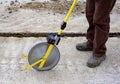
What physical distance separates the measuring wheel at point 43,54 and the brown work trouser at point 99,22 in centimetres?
44

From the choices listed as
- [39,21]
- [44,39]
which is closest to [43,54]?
[44,39]

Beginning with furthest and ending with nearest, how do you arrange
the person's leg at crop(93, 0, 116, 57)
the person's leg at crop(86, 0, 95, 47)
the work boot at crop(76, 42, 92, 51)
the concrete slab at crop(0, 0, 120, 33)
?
1. the concrete slab at crop(0, 0, 120, 33)
2. the work boot at crop(76, 42, 92, 51)
3. the person's leg at crop(86, 0, 95, 47)
4. the person's leg at crop(93, 0, 116, 57)

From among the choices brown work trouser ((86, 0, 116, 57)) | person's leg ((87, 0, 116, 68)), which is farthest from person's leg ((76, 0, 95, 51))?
person's leg ((87, 0, 116, 68))

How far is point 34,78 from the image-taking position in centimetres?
335

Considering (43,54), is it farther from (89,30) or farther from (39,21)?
(39,21)

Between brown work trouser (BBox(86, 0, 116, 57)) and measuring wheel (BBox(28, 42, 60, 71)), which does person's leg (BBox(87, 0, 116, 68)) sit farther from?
measuring wheel (BBox(28, 42, 60, 71))

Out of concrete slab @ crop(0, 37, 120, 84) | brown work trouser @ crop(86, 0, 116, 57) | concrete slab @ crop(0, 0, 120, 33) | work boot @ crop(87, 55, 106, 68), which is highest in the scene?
brown work trouser @ crop(86, 0, 116, 57)

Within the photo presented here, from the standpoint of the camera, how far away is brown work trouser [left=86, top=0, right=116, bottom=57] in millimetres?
3225

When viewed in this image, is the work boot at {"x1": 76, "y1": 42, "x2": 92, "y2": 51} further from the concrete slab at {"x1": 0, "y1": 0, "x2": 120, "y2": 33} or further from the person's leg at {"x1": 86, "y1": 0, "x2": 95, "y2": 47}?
the concrete slab at {"x1": 0, "y1": 0, "x2": 120, "y2": 33}

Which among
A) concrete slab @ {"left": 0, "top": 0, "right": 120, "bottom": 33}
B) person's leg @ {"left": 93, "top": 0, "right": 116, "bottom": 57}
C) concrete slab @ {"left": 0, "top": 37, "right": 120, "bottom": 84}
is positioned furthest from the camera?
concrete slab @ {"left": 0, "top": 0, "right": 120, "bottom": 33}

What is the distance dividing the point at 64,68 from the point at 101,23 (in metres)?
0.63

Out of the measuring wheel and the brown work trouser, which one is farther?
the measuring wheel

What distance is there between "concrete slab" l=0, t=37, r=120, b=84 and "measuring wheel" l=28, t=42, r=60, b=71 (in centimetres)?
7

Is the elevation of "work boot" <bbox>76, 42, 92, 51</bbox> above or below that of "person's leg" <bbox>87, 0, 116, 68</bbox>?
below
